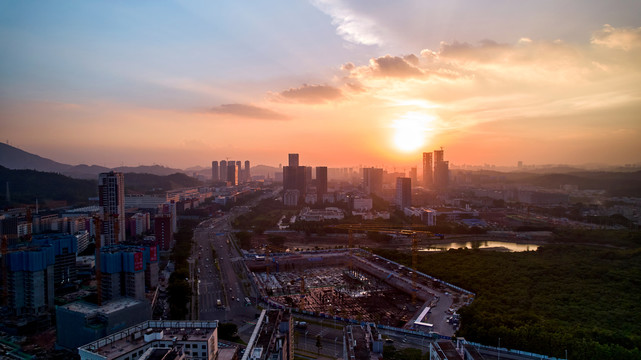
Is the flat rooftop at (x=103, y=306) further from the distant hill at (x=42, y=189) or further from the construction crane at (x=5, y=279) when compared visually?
the distant hill at (x=42, y=189)

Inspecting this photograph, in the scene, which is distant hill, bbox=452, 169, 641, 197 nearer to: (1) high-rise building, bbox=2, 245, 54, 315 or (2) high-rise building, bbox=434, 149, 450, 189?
(2) high-rise building, bbox=434, 149, 450, 189

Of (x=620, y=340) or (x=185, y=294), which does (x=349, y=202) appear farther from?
(x=620, y=340)

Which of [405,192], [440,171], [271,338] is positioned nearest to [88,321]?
[271,338]

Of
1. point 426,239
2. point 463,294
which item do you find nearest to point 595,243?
point 426,239

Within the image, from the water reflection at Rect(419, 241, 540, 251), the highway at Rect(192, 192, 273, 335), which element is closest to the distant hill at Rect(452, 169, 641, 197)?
the water reflection at Rect(419, 241, 540, 251)

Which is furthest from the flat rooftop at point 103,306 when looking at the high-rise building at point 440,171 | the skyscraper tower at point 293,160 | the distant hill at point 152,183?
the high-rise building at point 440,171

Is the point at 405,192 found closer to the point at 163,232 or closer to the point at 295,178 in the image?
the point at 295,178
